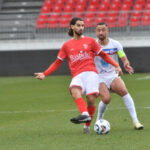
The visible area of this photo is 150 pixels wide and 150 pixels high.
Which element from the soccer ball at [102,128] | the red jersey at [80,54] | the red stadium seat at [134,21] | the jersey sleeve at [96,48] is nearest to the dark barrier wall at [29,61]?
the red stadium seat at [134,21]

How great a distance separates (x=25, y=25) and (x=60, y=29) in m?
1.63

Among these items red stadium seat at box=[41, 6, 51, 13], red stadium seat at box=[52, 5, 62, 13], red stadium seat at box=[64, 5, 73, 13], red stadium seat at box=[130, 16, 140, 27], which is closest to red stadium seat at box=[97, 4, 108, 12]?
red stadium seat at box=[64, 5, 73, 13]

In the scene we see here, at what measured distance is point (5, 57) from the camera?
27.9 metres

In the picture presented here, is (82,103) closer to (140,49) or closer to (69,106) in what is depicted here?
(69,106)

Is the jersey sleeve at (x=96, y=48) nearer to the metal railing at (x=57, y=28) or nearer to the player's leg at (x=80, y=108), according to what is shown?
the player's leg at (x=80, y=108)

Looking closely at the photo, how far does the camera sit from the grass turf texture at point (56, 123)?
8.45m

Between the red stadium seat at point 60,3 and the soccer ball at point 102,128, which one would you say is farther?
the red stadium seat at point 60,3

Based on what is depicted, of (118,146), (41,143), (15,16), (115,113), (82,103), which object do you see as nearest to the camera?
(118,146)

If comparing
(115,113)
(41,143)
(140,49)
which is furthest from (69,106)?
(140,49)

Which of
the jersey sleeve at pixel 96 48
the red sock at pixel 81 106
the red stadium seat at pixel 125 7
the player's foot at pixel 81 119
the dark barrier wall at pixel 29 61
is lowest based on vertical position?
the dark barrier wall at pixel 29 61

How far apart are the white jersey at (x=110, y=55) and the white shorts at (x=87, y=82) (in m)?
1.01

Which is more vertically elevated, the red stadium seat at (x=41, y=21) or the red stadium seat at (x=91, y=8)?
the red stadium seat at (x=91, y=8)

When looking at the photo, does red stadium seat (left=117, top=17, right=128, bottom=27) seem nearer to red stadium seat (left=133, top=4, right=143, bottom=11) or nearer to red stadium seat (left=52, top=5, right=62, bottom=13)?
red stadium seat (left=133, top=4, right=143, bottom=11)

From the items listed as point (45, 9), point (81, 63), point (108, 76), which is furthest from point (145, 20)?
point (81, 63)
